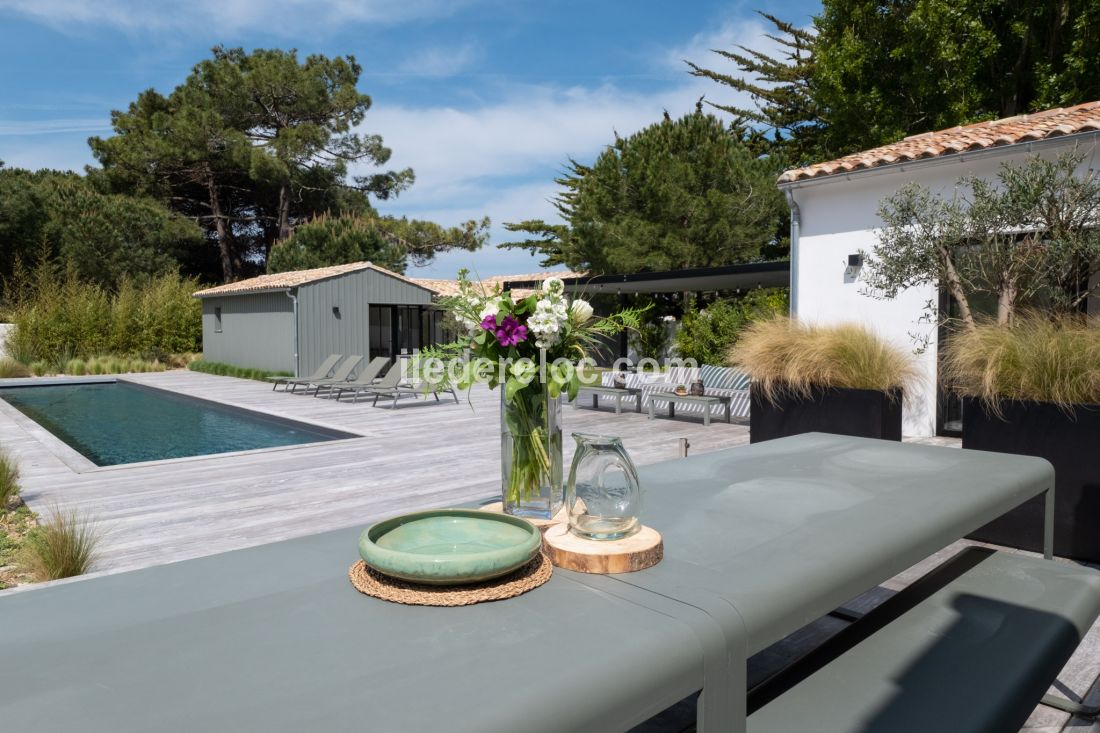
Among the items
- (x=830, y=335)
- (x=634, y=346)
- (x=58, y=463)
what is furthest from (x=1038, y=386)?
(x=634, y=346)

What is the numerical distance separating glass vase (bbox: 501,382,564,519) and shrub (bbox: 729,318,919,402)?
381cm

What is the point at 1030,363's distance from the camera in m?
3.95

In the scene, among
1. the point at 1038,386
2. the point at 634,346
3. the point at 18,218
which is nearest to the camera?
the point at 1038,386

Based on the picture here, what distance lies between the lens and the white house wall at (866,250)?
7.00 m

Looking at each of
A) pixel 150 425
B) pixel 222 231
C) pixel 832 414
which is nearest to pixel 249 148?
pixel 222 231

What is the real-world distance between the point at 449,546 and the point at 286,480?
15.4 feet

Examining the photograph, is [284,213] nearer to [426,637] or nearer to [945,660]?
[945,660]

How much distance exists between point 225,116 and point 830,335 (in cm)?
2693

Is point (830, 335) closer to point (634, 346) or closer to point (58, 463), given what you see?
point (58, 463)

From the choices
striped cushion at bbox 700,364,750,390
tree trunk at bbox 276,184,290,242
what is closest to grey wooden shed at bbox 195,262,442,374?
tree trunk at bbox 276,184,290,242

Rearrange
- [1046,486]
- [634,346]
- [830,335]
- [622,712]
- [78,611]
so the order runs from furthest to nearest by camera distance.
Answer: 1. [634,346]
2. [830,335]
3. [1046,486]
4. [78,611]
5. [622,712]

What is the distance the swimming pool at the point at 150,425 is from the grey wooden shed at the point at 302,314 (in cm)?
323

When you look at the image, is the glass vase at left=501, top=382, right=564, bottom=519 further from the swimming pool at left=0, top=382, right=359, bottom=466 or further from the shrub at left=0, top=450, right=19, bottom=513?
the swimming pool at left=0, top=382, right=359, bottom=466

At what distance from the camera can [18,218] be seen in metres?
23.3
